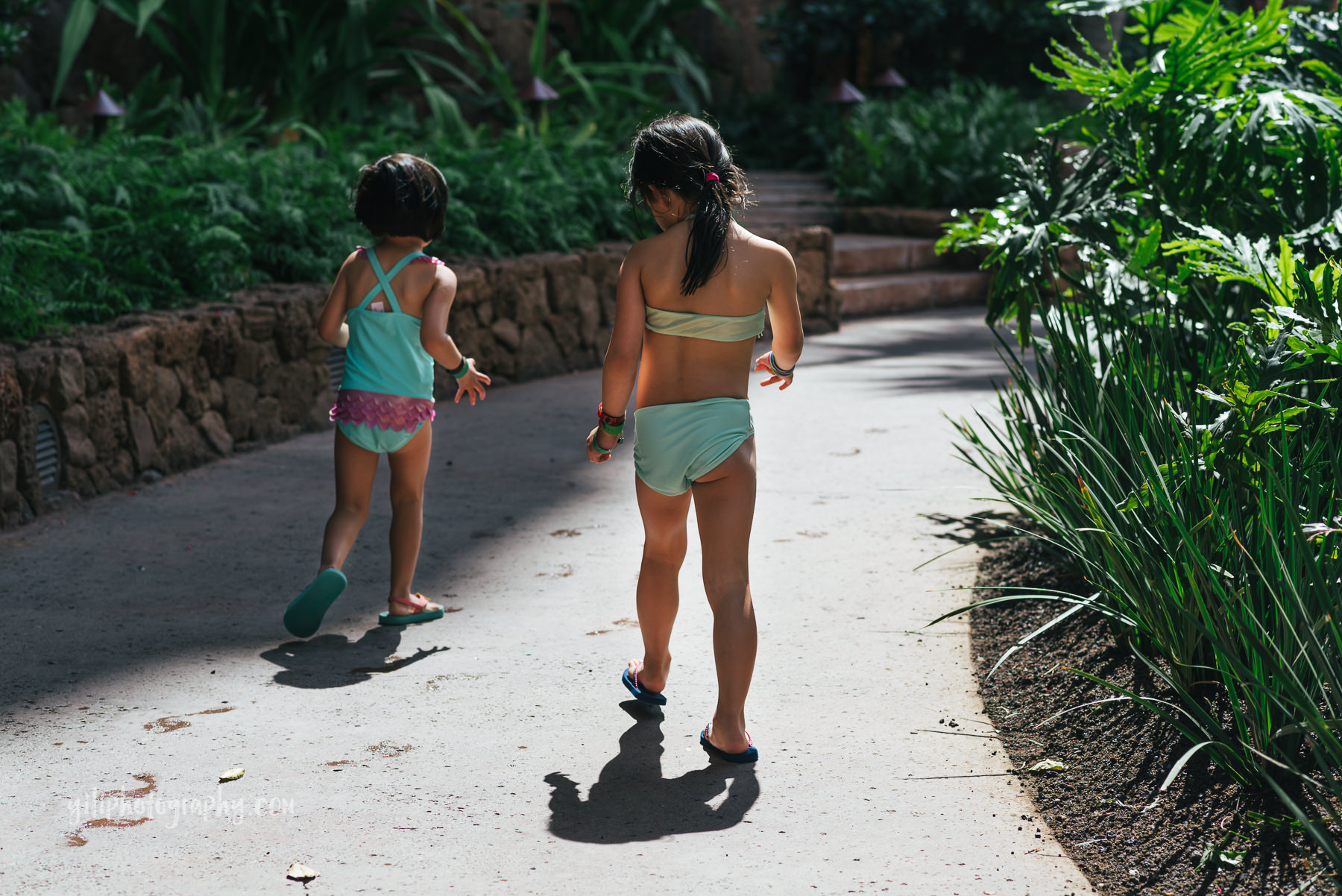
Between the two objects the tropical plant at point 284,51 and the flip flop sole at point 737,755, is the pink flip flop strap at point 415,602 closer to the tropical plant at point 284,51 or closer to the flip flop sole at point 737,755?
the flip flop sole at point 737,755

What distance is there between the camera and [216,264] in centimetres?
665

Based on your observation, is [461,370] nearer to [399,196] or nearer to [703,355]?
[399,196]

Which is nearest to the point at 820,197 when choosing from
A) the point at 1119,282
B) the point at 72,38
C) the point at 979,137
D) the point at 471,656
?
the point at 979,137

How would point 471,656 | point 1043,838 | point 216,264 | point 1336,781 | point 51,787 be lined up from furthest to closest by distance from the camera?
point 216,264 → point 471,656 → point 51,787 → point 1043,838 → point 1336,781

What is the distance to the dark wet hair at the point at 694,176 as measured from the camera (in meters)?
3.04

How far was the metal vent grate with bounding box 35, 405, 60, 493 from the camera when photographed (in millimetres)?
5242

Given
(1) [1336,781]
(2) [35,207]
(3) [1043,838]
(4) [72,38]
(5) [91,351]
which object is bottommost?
(3) [1043,838]

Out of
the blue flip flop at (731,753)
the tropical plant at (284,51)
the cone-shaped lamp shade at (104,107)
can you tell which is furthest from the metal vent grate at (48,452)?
the tropical plant at (284,51)

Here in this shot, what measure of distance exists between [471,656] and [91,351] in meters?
2.60

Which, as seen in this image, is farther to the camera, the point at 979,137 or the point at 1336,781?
the point at 979,137

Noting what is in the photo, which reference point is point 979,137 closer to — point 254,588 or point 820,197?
point 820,197

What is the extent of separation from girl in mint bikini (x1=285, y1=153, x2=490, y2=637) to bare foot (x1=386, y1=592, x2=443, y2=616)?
0.02m

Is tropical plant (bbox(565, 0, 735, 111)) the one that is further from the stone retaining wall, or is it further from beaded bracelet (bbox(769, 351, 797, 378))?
beaded bracelet (bbox(769, 351, 797, 378))

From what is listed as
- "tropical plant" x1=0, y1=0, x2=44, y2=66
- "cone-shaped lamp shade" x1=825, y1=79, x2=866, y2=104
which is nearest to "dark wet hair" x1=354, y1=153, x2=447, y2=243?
"tropical plant" x1=0, y1=0, x2=44, y2=66
